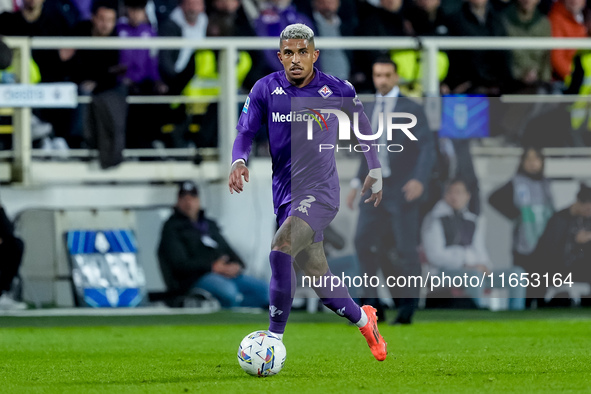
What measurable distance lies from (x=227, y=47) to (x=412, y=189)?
2.76 metres

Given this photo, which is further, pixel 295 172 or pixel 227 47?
pixel 227 47

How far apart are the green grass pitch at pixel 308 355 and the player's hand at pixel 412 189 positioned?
1174 mm

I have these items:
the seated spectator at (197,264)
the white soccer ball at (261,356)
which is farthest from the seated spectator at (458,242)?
the white soccer ball at (261,356)

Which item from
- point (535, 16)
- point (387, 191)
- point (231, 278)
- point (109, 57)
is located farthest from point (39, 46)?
point (535, 16)

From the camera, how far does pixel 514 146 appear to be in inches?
428

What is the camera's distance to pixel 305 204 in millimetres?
6387

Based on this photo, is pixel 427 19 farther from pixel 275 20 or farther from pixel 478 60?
pixel 275 20

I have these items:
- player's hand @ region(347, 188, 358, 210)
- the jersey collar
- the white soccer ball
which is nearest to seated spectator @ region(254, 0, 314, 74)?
player's hand @ region(347, 188, 358, 210)

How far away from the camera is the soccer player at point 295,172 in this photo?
20.7 ft

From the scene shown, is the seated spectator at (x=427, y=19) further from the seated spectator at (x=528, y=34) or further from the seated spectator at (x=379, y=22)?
the seated spectator at (x=528, y=34)

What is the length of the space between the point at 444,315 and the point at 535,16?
411cm

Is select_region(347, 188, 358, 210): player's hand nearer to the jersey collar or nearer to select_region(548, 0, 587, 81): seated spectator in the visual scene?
the jersey collar

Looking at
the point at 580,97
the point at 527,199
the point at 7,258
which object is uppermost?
the point at 580,97

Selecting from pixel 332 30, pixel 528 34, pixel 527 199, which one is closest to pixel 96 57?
pixel 332 30
